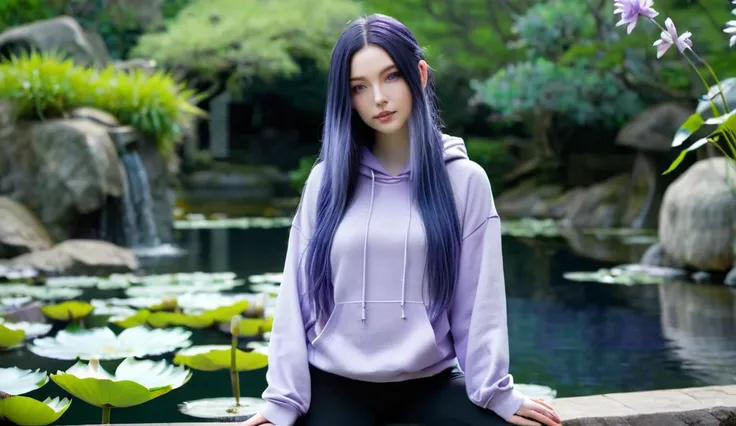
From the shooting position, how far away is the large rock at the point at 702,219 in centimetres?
689

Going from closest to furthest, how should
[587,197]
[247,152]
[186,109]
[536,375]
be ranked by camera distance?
[536,375] → [186,109] → [587,197] → [247,152]

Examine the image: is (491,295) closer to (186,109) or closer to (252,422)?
(252,422)

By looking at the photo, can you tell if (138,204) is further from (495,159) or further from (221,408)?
(495,159)

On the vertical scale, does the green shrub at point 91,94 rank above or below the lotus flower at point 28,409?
above

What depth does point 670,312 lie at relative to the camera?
5.46 metres

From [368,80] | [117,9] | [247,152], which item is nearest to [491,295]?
[368,80]

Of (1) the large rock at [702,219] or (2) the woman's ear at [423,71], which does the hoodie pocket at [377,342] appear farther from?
(1) the large rock at [702,219]

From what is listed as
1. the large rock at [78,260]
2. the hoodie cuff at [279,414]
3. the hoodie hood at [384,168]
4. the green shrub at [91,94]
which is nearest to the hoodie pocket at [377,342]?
the hoodie cuff at [279,414]

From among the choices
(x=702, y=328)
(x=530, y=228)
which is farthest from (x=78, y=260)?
(x=530, y=228)

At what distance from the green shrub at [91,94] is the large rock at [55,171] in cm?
26

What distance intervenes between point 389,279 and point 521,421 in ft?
1.16

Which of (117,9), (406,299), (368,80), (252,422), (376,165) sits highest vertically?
(117,9)

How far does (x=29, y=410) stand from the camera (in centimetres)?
224

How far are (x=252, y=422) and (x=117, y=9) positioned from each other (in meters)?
16.1
